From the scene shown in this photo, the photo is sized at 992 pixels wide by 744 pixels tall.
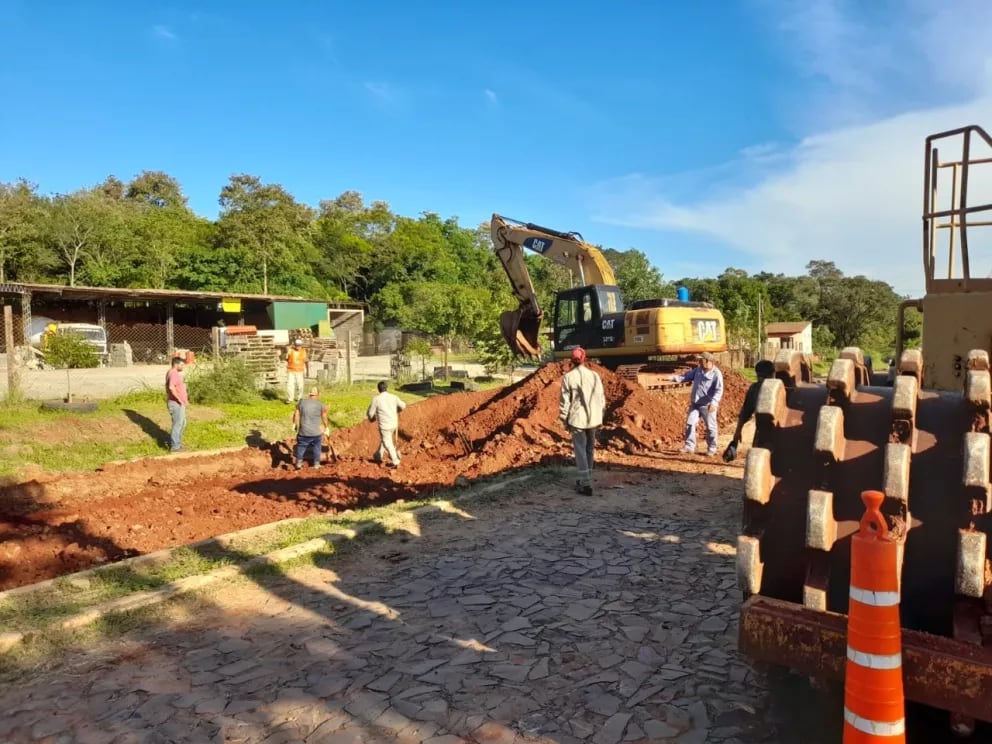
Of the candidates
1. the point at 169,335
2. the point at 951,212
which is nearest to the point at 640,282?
the point at 169,335

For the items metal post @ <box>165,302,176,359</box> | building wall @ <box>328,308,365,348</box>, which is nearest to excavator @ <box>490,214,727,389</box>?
metal post @ <box>165,302,176,359</box>

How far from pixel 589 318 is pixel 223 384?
318 inches

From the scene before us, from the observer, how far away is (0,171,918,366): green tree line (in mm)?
38250

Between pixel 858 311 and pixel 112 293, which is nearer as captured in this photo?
pixel 112 293

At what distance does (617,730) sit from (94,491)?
333 inches

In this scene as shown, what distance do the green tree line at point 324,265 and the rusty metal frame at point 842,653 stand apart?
19.8m

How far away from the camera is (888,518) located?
2271mm

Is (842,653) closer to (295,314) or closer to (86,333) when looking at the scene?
(86,333)

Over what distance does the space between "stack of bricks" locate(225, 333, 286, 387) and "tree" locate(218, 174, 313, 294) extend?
2590 cm

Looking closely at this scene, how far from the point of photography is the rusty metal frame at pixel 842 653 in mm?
1998

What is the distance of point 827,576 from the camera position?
239 centimetres

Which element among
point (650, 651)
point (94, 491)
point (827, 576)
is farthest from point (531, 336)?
point (827, 576)

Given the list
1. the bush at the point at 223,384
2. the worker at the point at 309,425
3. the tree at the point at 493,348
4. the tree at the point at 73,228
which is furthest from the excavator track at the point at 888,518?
the tree at the point at 73,228

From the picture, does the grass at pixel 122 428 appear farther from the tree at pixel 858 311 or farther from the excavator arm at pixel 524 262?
the tree at pixel 858 311
